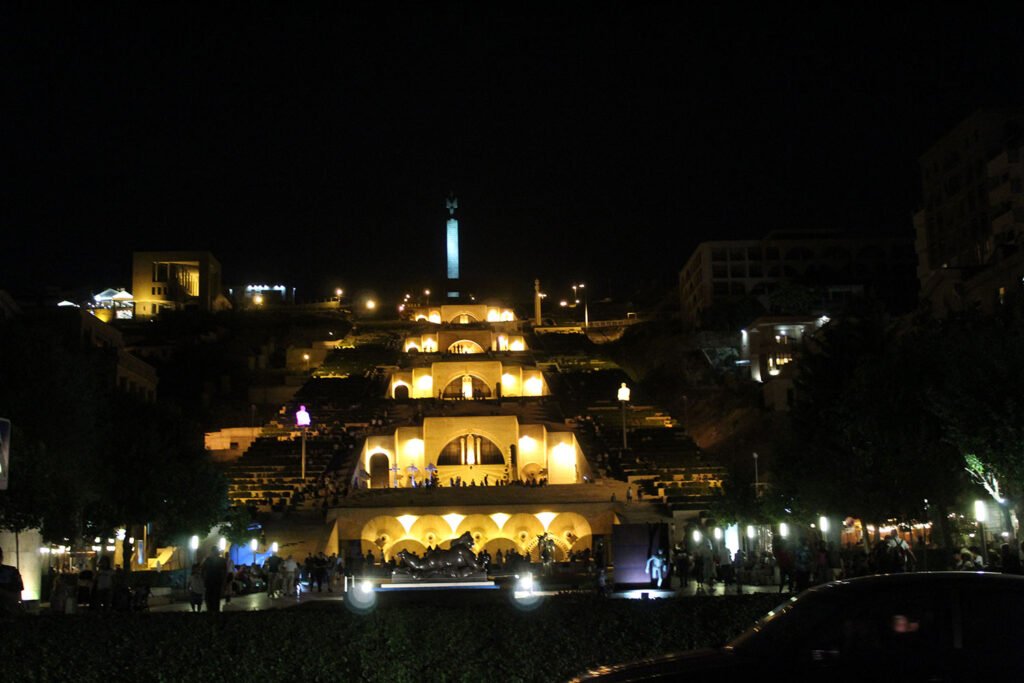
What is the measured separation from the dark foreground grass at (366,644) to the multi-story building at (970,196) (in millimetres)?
40450

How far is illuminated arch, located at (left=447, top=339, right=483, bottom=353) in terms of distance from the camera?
3713 inches

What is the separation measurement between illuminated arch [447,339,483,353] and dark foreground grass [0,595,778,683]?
275 feet

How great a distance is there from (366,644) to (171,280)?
350 feet

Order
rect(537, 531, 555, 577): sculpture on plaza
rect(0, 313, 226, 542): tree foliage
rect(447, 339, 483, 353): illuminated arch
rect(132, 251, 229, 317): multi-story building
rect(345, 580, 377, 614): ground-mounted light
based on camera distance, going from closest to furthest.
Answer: rect(345, 580, 377, 614): ground-mounted light → rect(0, 313, 226, 542): tree foliage → rect(537, 531, 555, 577): sculpture on plaza → rect(447, 339, 483, 353): illuminated arch → rect(132, 251, 229, 317): multi-story building

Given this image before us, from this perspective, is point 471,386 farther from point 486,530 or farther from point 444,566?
point 444,566

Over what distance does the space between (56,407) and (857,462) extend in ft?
70.3

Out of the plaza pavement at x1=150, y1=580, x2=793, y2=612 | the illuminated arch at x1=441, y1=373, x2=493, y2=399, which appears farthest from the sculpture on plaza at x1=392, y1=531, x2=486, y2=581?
the illuminated arch at x1=441, y1=373, x2=493, y2=399

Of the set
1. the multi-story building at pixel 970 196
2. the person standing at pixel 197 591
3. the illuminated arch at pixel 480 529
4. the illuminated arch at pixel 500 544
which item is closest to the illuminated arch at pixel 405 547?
the illuminated arch at pixel 480 529

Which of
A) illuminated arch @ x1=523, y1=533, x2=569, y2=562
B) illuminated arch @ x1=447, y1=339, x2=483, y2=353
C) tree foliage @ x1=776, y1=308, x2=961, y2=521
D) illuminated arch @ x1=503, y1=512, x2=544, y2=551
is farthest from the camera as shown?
illuminated arch @ x1=447, y1=339, x2=483, y2=353

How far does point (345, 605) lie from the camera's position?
445 inches

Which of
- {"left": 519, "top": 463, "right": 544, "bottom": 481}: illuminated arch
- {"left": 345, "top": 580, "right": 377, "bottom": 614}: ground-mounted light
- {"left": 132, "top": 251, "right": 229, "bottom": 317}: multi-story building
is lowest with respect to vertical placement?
{"left": 345, "top": 580, "right": 377, "bottom": 614}: ground-mounted light

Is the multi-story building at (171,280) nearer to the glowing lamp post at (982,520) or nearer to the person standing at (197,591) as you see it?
the person standing at (197,591)

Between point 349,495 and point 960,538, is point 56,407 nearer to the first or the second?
point 349,495

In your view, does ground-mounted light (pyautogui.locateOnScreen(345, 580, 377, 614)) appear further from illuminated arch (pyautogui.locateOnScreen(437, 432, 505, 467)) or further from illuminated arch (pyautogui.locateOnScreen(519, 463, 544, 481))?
illuminated arch (pyautogui.locateOnScreen(437, 432, 505, 467))
